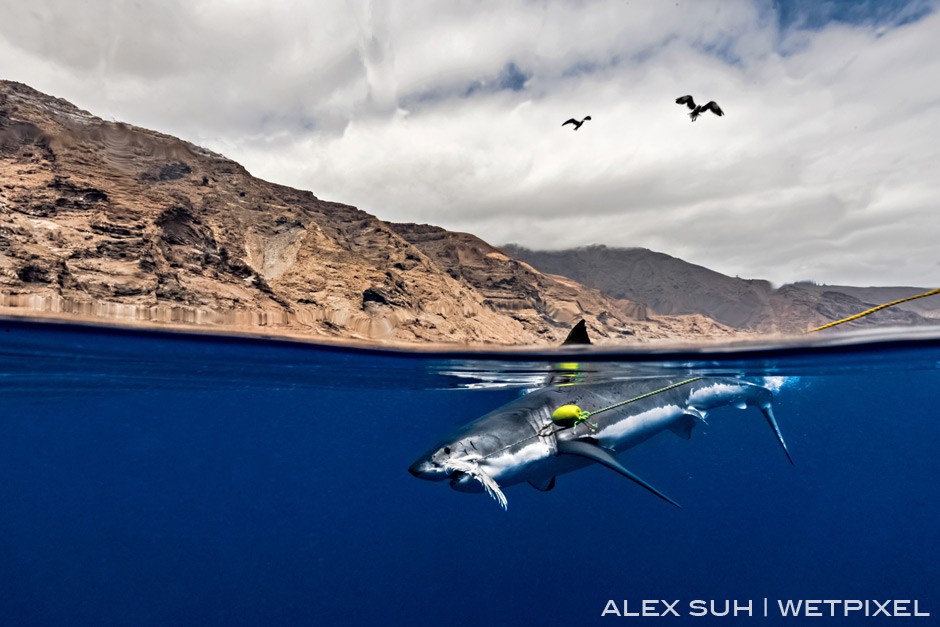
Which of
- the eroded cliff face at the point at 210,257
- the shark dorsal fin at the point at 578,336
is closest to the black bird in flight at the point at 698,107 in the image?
the shark dorsal fin at the point at 578,336

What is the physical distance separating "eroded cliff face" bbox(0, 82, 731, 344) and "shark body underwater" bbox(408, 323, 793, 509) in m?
11.6

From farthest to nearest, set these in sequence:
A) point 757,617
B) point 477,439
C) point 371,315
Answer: point 371,315, point 757,617, point 477,439

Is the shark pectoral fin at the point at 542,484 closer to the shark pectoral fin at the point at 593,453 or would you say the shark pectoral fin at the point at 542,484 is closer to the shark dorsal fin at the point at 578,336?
the shark pectoral fin at the point at 593,453

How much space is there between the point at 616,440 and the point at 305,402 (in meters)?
24.9

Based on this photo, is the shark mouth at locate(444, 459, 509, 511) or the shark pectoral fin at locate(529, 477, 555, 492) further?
the shark pectoral fin at locate(529, 477, 555, 492)

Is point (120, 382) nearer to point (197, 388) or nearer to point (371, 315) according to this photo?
point (197, 388)

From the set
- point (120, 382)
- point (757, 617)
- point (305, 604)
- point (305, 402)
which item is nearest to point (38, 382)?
point (120, 382)

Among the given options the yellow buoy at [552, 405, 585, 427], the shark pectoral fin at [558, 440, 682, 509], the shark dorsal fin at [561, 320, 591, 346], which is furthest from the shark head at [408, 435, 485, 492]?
the shark dorsal fin at [561, 320, 591, 346]

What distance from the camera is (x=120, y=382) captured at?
74.0 ft

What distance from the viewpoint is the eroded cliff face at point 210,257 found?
44.1 metres

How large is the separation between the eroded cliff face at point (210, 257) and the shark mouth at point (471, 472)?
12.1 metres

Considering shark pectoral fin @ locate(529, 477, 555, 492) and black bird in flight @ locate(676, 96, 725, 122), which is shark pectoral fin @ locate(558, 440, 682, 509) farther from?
black bird in flight @ locate(676, 96, 725, 122)

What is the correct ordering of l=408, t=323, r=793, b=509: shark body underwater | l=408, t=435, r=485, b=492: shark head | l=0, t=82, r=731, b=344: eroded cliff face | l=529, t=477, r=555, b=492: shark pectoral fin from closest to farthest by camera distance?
l=408, t=435, r=485, b=492: shark head
l=408, t=323, r=793, b=509: shark body underwater
l=529, t=477, r=555, b=492: shark pectoral fin
l=0, t=82, r=731, b=344: eroded cliff face

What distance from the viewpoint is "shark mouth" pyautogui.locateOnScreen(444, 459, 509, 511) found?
249 inches
